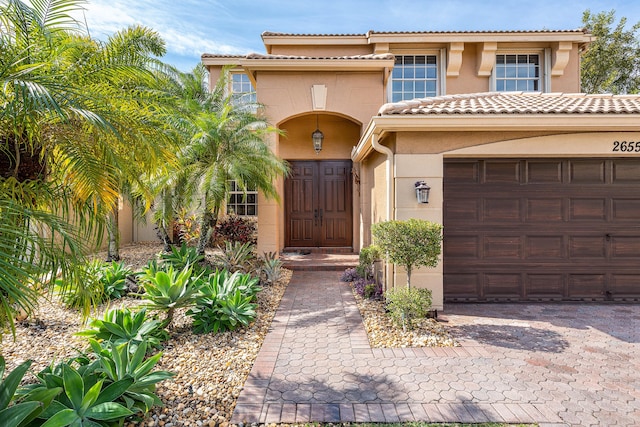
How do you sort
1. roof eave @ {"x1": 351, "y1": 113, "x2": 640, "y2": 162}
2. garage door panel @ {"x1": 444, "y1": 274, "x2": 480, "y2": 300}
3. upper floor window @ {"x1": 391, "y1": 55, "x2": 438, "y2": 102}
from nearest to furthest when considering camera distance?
1. roof eave @ {"x1": 351, "y1": 113, "x2": 640, "y2": 162}
2. garage door panel @ {"x1": 444, "y1": 274, "x2": 480, "y2": 300}
3. upper floor window @ {"x1": 391, "y1": 55, "x2": 438, "y2": 102}

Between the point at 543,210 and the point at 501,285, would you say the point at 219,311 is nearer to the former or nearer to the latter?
the point at 501,285

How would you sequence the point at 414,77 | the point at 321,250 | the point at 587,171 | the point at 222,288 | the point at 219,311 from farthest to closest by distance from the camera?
the point at 414,77, the point at 321,250, the point at 587,171, the point at 222,288, the point at 219,311

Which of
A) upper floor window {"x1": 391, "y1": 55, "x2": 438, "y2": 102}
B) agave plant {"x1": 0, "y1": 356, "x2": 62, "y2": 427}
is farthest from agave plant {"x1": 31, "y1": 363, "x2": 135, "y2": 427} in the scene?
upper floor window {"x1": 391, "y1": 55, "x2": 438, "y2": 102}

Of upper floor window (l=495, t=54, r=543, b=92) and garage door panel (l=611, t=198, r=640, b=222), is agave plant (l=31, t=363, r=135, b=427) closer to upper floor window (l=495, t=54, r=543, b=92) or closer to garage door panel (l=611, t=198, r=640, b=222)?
garage door panel (l=611, t=198, r=640, b=222)

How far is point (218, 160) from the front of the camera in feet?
26.2

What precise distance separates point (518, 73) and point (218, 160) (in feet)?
35.8

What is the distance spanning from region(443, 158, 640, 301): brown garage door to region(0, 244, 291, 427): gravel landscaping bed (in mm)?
3897

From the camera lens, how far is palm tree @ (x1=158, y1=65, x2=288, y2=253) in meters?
7.62

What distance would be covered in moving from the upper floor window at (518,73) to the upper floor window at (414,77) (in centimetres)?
225

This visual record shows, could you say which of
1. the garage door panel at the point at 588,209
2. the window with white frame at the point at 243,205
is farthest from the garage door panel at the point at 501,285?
the window with white frame at the point at 243,205

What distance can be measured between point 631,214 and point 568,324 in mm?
2739

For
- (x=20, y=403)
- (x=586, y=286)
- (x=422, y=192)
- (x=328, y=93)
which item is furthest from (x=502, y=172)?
(x=20, y=403)

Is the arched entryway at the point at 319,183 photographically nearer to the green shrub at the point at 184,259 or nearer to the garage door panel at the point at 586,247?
the green shrub at the point at 184,259

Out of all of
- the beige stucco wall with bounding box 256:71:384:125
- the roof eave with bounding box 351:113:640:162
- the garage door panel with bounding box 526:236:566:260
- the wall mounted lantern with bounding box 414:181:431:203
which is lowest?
the garage door panel with bounding box 526:236:566:260
